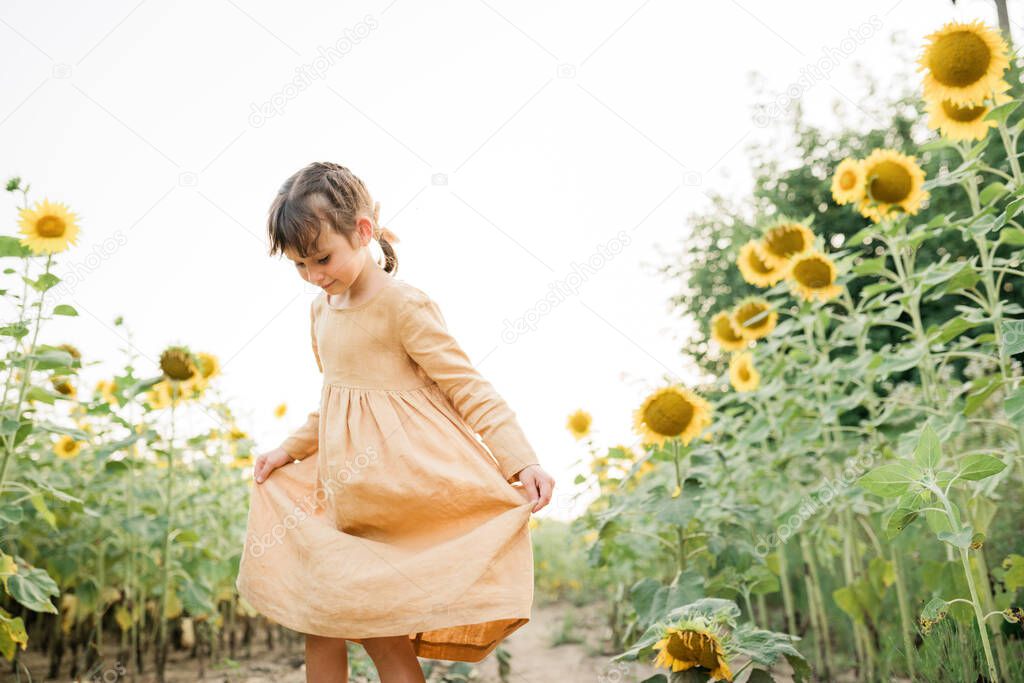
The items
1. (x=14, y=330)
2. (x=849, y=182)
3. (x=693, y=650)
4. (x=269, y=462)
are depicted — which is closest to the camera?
(x=693, y=650)

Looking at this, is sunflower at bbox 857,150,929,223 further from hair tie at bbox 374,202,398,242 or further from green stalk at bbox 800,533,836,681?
hair tie at bbox 374,202,398,242

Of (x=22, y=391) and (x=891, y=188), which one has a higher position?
(x=891, y=188)

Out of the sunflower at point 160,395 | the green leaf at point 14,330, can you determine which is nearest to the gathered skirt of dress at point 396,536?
the green leaf at point 14,330

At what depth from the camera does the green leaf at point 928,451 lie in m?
1.54

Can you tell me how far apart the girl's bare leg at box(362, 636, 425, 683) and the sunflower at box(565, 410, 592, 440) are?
202 cm

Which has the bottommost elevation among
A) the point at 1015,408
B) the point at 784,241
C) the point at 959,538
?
the point at 959,538

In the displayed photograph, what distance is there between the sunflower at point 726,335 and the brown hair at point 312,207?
1974mm

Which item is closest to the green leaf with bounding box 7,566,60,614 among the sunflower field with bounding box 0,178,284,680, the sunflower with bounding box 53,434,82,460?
the sunflower field with bounding box 0,178,284,680

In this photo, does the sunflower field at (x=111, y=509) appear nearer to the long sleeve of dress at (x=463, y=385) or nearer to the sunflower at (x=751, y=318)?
the long sleeve of dress at (x=463, y=385)

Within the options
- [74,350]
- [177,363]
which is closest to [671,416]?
[177,363]

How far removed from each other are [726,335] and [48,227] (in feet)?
8.28

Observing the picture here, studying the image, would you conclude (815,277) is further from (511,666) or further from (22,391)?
(22,391)

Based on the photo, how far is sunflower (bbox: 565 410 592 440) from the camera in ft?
11.9

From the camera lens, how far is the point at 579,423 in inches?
143
